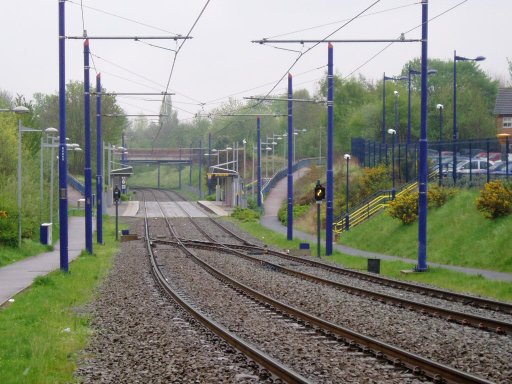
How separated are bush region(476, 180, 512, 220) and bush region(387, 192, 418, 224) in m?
6.30

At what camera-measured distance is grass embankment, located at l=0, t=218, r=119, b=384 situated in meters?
12.4

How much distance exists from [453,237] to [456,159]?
36.1 feet

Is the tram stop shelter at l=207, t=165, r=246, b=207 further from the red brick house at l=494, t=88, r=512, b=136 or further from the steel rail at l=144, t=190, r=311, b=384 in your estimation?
the steel rail at l=144, t=190, r=311, b=384

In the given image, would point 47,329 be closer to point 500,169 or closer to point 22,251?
point 22,251

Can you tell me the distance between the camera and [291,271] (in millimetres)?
29953

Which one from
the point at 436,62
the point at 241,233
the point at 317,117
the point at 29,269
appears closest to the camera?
the point at 29,269

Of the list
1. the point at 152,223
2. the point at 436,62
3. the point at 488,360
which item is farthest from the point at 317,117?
the point at 488,360

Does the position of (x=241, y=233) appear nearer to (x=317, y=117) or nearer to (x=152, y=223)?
(x=152, y=223)

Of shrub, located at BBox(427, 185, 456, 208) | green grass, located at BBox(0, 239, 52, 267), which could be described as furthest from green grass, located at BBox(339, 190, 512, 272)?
green grass, located at BBox(0, 239, 52, 267)

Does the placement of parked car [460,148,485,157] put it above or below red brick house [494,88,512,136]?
below

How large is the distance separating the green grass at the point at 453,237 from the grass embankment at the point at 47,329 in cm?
1274

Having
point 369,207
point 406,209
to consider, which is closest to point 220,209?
point 369,207

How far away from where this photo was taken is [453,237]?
36.1 metres

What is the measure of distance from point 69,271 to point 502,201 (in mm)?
15882
